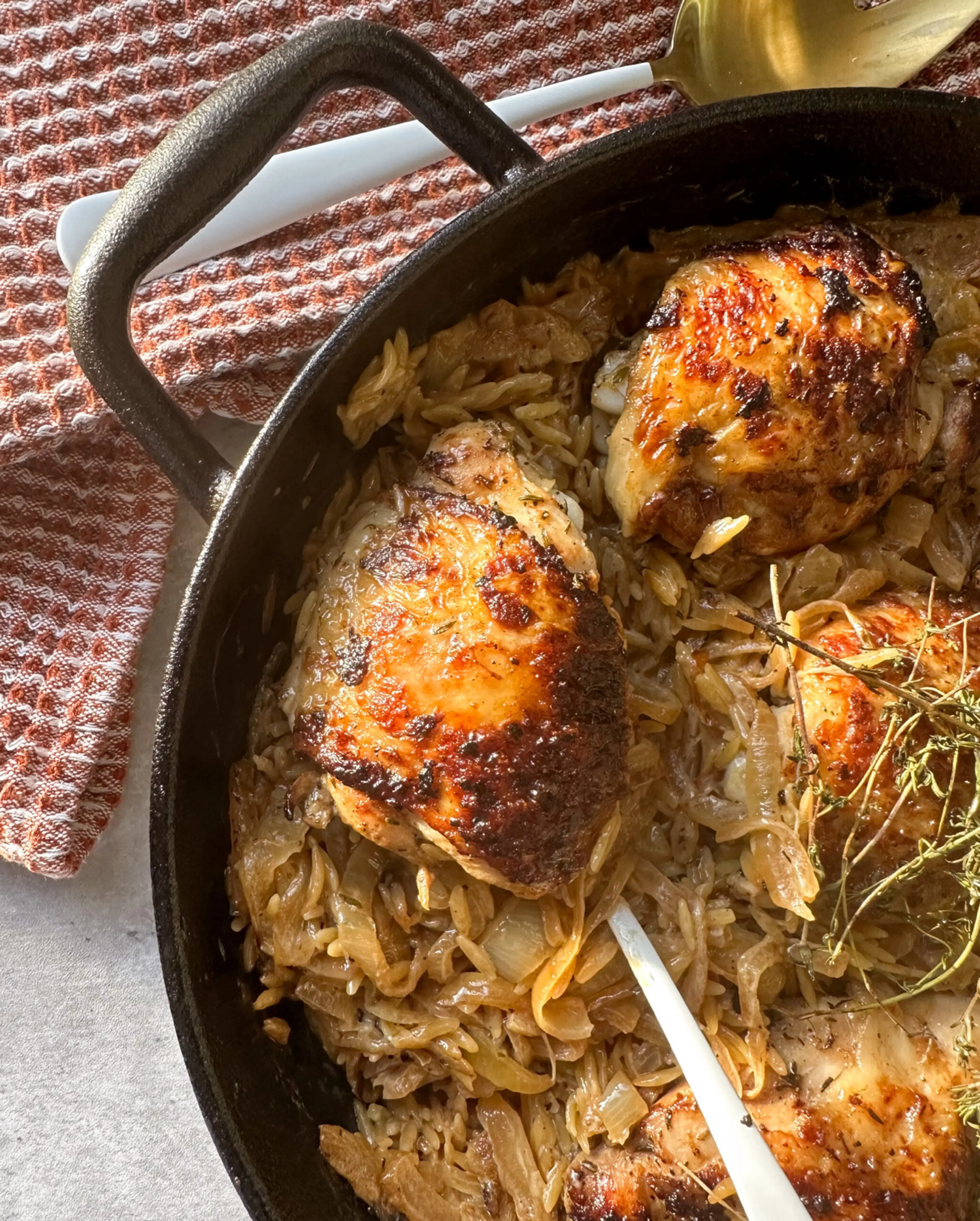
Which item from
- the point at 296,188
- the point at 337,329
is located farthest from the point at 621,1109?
the point at 296,188

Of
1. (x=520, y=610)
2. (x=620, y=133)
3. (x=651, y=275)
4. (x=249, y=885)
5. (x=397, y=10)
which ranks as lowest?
(x=249, y=885)

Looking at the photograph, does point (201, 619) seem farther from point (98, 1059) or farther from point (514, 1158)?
point (98, 1059)

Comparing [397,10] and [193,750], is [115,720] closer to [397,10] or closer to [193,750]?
[193,750]

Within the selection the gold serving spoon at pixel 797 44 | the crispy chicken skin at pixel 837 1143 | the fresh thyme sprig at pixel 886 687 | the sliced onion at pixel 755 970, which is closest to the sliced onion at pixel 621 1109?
the crispy chicken skin at pixel 837 1143

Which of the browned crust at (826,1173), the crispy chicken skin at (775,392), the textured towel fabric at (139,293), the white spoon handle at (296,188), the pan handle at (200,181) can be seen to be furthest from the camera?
the textured towel fabric at (139,293)

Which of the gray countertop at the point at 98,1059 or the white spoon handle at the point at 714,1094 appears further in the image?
the gray countertop at the point at 98,1059

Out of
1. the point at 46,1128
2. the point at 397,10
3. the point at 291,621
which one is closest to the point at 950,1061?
the point at 291,621

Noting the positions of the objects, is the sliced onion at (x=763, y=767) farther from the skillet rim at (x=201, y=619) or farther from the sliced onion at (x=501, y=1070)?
the skillet rim at (x=201, y=619)

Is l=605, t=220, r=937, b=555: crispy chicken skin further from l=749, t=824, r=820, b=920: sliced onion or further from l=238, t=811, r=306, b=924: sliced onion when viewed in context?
l=238, t=811, r=306, b=924: sliced onion
